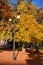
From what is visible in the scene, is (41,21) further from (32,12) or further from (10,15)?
(10,15)

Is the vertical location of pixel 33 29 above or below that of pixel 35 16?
below

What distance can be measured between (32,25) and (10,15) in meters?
3.06

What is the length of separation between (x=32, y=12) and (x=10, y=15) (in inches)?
178

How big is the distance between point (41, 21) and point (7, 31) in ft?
17.4

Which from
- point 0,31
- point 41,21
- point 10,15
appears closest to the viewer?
point 10,15

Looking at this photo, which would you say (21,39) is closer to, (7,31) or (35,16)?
(7,31)

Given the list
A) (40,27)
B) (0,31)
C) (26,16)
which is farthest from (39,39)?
(0,31)

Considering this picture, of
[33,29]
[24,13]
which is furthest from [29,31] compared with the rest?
[24,13]

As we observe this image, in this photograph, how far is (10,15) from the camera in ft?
95.5

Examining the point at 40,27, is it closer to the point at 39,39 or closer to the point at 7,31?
the point at 39,39

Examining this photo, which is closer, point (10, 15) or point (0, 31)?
point (10, 15)

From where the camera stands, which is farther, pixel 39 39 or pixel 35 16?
pixel 35 16

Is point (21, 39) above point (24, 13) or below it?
below

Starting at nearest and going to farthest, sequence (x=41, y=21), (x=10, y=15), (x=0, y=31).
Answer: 1. (x=10, y=15)
2. (x=0, y=31)
3. (x=41, y=21)
